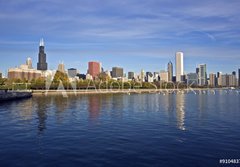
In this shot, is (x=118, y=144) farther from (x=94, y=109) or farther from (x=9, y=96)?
(x=9, y=96)

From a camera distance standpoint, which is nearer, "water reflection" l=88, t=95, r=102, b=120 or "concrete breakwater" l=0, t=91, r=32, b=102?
"water reflection" l=88, t=95, r=102, b=120

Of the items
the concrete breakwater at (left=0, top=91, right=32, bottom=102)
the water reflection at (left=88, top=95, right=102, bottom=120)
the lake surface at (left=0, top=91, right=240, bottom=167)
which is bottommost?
the lake surface at (left=0, top=91, right=240, bottom=167)

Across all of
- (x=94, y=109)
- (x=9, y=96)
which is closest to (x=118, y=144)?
(x=94, y=109)

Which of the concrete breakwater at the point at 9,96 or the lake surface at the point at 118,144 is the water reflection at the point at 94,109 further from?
the concrete breakwater at the point at 9,96

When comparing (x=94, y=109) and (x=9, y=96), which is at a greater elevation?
(x=9, y=96)

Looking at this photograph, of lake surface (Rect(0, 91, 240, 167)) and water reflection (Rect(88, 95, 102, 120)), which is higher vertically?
water reflection (Rect(88, 95, 102, 120))

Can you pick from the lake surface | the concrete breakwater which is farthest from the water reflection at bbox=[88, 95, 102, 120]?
the concrete breakwater

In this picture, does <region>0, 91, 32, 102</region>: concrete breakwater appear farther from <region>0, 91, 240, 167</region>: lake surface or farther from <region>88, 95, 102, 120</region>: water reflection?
<region>0, 91, 240, 167</region>: lake surface

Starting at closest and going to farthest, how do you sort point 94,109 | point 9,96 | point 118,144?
point 118,144
point 94,109
point 9,96

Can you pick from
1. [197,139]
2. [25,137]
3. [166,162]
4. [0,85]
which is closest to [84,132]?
[25,137]

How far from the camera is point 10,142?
106ft

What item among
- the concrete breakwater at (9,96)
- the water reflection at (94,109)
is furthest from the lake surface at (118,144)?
the concrete breakwater at (9,96)

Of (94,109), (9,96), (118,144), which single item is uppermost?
(9,96)

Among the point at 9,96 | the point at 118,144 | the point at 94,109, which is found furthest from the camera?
the point at 9,96
